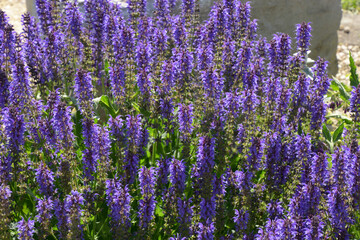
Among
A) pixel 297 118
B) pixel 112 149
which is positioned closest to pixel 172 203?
pixel 112 149

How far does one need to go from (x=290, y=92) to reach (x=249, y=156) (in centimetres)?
87

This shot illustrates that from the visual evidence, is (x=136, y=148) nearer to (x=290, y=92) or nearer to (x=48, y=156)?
(x=48, y=156)

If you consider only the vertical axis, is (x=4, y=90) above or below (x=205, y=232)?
above

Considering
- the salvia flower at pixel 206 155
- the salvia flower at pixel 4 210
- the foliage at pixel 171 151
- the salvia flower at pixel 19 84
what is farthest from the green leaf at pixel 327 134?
the salvia flower at pixel 4 210

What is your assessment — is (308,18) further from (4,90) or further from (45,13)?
(4,90)

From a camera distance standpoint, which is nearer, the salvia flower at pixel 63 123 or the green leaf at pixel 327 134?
the salvia flower at pixel 63 123

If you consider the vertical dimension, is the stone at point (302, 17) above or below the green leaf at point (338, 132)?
above

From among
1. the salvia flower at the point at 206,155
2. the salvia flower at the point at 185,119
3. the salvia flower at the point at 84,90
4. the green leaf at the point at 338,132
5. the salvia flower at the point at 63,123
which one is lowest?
the salvia flower at the point at 206,155

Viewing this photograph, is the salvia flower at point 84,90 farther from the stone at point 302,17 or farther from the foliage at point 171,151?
the stone at point 302,17

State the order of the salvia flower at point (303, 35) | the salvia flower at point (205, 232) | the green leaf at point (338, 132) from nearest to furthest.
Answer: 1. the salvia flower at point (205, 232)
2. the salvia flower at point (303, 35)
3. the green leaf at point (338, 132)

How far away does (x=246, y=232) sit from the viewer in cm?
434

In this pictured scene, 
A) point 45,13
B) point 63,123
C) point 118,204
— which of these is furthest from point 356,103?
point 45,13

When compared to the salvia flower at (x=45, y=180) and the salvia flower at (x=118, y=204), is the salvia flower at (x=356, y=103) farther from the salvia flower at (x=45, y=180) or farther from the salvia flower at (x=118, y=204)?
the salvia flower at (x=45, y=180)

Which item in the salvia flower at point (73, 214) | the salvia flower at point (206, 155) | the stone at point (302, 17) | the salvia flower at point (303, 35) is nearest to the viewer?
the salvia flower at point (73, 214)
